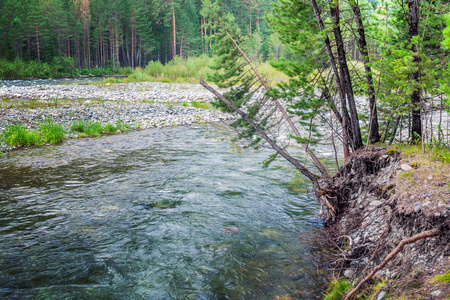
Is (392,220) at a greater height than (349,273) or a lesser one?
greater

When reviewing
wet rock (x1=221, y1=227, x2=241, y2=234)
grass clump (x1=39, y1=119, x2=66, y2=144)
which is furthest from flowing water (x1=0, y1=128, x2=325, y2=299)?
grass clump (x1=39, y1=119, x2=66, y2=144)

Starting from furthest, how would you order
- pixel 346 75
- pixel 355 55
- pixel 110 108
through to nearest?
pixel 110 108 < pixel 355 55 < pixel 346 75

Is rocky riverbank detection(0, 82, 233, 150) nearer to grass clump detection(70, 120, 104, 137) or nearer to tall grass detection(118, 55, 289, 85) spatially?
grass clump detection(70, 120, 104, 137)

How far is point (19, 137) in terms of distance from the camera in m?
11.0

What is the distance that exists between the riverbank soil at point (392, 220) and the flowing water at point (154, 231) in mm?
596

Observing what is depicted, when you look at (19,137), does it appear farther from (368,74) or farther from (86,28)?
(86,28)

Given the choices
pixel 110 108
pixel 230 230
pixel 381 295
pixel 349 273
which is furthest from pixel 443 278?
pixel 110 108

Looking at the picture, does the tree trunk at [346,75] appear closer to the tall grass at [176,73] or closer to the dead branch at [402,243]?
the dead branch at [402,243]

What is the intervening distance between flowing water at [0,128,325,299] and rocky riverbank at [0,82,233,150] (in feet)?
20.5

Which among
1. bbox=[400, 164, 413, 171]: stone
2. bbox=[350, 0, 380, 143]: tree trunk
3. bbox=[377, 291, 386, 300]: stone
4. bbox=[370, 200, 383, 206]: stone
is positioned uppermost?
bbox=[350, 0, 380, 143]: tree trunk

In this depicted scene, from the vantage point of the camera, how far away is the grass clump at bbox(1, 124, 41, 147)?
10.9 m

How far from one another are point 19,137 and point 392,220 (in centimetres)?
1167

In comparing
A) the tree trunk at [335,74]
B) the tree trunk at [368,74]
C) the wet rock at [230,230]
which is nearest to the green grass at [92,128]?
the wet rock at [230,230]

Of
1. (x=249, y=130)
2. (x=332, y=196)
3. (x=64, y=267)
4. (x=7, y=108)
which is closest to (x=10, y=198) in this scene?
(x=64, y=267)
